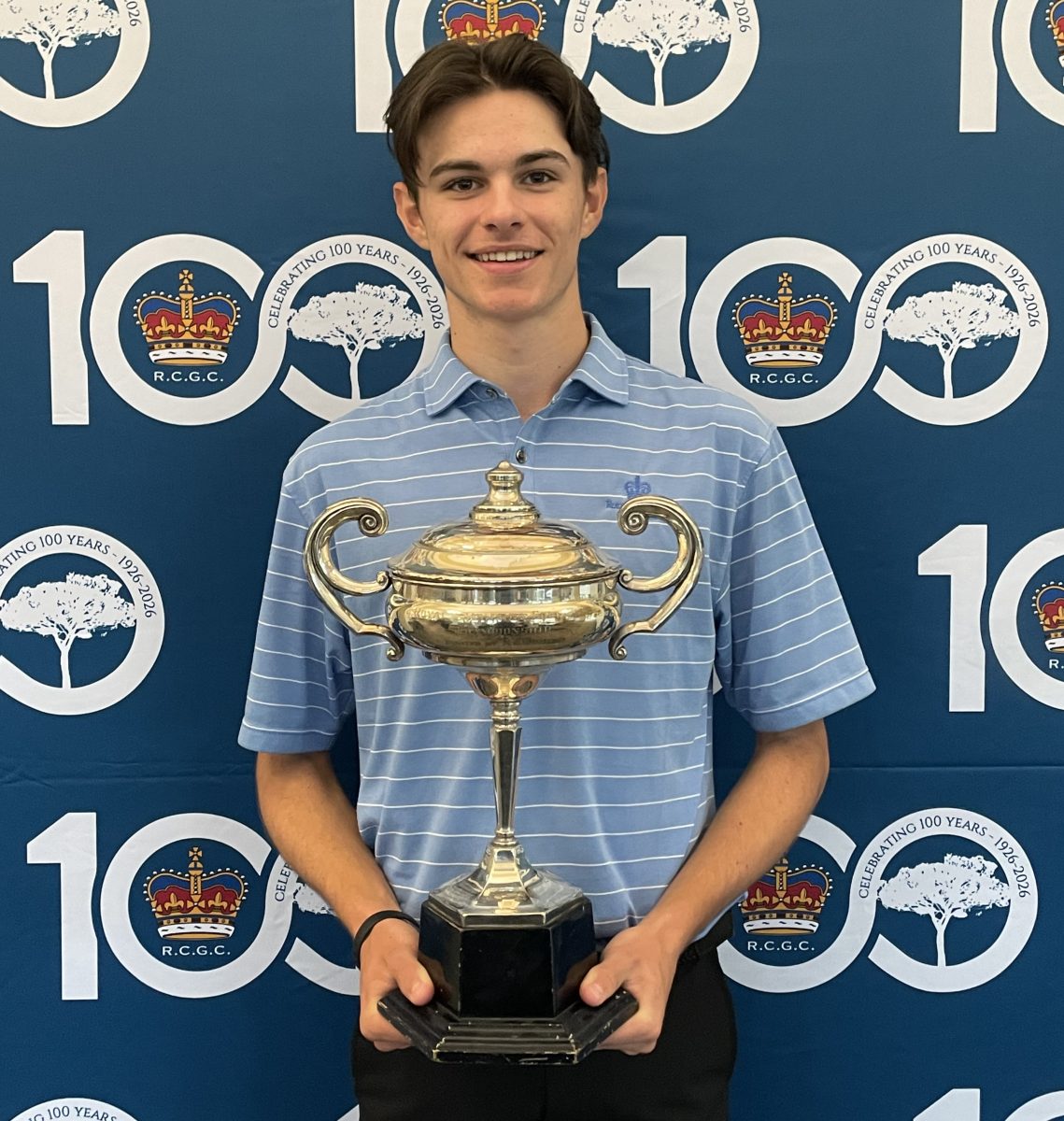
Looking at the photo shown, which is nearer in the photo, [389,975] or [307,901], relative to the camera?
[389,975]

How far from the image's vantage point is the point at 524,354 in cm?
147

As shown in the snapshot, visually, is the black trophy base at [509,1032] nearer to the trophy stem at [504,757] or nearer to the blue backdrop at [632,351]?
the trophy stem at [504,757]

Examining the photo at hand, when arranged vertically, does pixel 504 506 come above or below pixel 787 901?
above

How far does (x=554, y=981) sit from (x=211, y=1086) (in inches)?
37.1

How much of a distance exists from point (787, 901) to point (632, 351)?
2.94 feet

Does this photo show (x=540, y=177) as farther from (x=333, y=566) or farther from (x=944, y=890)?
(x=944, y=890)

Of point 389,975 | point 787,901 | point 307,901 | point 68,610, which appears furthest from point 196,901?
point 787,901

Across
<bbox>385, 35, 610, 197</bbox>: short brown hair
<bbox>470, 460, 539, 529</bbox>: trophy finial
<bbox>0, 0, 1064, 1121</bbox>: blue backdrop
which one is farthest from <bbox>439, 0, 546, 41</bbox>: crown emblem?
<bbox>470, 460, 539, 529</bbox>: trophy finial

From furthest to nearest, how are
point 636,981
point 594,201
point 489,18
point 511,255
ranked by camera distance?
point 489,18 < point 594,201 < point 511,255 < point 636,981

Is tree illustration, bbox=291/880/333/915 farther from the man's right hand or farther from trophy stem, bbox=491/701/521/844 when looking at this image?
trophy stem, bbox=491/701/521/844

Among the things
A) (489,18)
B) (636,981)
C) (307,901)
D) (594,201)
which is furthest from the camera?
(307,901)

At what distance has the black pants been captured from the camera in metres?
1.39

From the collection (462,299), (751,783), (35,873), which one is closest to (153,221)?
(462,299)

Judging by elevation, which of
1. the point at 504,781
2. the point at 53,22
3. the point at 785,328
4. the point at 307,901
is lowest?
the point at 307,901
